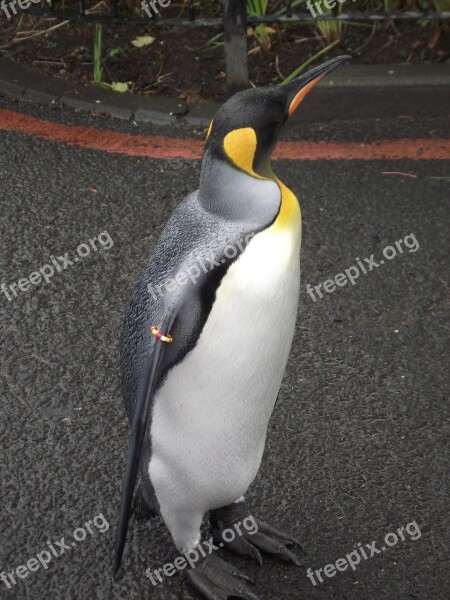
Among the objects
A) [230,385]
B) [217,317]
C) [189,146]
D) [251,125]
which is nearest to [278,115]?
[251,125]

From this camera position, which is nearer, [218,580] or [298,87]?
[298,87]

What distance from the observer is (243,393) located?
75.6 inches

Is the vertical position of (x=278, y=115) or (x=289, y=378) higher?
(x=278, y=115)

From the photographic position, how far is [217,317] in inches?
70.4

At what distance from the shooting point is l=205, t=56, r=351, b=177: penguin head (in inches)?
68.5

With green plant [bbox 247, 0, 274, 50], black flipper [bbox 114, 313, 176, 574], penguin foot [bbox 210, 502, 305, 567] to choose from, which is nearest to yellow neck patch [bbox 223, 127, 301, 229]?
black flipper [bbox 114, 313, 176, 574]

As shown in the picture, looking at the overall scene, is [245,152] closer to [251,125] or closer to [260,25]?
[251,125]

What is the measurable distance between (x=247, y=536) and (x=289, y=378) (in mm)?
612

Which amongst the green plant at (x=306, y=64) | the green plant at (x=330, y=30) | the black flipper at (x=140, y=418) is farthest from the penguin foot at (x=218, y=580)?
the green plant at (x=330, y=30)

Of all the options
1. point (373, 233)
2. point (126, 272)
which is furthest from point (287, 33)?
point (126, 272)

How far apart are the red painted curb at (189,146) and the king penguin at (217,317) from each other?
1.73 meters

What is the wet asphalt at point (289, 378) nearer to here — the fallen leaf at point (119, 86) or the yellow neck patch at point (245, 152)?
the fallen leaf at point (119, 86)

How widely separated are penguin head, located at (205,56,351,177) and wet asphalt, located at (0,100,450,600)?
3.20ft

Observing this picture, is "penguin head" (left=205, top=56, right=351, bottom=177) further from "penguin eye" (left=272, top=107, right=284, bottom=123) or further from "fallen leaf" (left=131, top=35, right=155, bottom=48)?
"fallen leaf" (left=131, top=35, right=155, bottom=48)
